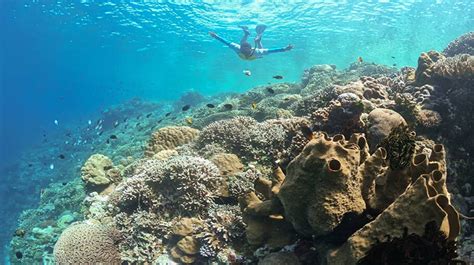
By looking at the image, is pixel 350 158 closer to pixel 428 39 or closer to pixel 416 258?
pixel 416 258

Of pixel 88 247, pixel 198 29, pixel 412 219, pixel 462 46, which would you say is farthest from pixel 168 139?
pixel 198 29

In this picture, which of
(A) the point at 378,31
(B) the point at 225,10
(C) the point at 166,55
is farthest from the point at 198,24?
(A) the point at 378,31

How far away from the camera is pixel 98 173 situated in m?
10.5

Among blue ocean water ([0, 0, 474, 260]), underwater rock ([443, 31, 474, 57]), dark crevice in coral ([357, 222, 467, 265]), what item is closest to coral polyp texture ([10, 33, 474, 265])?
dark crevice in coral ([357, 222, 467, 265])

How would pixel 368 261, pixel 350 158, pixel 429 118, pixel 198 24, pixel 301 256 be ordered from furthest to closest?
1. pixel 198 24
2. pixel 429 118
3. pixel 301 256
4. pixel 350 158
5. pixel 368 261

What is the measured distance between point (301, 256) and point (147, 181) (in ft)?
13.4

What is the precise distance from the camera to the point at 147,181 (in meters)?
7.17

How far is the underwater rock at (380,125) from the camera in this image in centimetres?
524

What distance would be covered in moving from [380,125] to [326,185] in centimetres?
248

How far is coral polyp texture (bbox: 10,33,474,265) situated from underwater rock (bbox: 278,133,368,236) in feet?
0.04

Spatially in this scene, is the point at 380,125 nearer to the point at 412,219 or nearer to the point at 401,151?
the point at 401,151

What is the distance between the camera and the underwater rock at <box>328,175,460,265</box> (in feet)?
9.25

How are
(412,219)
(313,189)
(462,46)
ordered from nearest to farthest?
(412,219), (313,189), (462,46)

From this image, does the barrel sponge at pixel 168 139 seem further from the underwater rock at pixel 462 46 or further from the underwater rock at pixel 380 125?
the underwater rock at pixel 462 46
